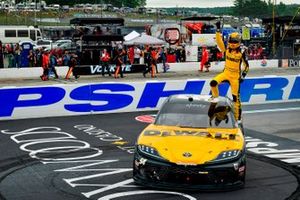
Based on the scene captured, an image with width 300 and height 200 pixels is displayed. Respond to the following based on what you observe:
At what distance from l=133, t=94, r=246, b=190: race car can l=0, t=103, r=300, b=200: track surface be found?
22cm

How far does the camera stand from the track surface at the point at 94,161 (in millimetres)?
8289

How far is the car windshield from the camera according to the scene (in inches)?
374

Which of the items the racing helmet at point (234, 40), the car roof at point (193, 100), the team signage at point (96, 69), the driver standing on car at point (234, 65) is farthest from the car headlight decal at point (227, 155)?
the team signage at point (96, 69)

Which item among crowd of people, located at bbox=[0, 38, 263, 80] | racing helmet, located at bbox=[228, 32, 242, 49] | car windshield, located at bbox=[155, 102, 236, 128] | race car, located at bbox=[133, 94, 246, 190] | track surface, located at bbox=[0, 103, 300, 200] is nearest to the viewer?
race car, located at bbox=[133, 94, 246, 190]

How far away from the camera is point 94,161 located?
10648 mm

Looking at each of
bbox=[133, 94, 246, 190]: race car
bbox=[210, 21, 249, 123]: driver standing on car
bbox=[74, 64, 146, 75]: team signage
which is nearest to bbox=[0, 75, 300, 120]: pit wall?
bbox=[210, 21, 249, 123]: driver standing on car

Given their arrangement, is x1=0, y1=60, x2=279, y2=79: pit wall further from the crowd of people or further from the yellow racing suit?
the yellow racing suit

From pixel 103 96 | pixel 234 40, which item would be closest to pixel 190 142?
pixel 234 40

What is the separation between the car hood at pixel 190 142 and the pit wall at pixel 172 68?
2439 centimetres

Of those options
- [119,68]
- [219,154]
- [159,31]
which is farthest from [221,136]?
[159,31]

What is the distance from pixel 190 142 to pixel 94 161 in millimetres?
2659

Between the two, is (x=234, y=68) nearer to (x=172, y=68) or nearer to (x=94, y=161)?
(x=94, y=161)

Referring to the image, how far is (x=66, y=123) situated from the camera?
15.5 m

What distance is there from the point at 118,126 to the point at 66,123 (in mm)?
1580
